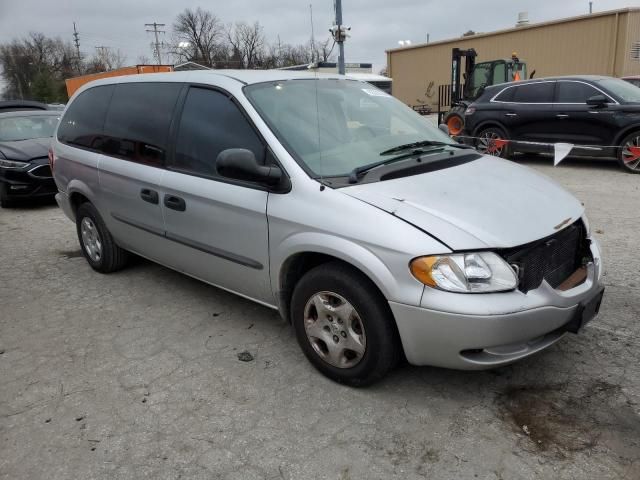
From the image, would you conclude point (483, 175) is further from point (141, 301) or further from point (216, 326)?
point (141, 301)

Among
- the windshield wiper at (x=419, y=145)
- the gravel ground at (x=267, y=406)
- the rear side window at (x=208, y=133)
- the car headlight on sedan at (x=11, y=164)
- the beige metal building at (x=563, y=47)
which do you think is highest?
the beige metal building at (x=563, y=47)

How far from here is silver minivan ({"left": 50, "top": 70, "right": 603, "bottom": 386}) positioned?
2.49m

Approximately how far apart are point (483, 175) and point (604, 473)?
170cm

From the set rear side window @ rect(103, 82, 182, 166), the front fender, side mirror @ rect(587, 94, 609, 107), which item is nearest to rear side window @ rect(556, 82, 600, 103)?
side mirror @ rect(587, 94, 609, 107)

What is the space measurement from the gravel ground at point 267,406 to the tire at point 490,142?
265 inches

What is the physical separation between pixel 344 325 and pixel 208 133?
162 centimetres

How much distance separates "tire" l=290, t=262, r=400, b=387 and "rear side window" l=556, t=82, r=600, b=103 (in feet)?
28.2

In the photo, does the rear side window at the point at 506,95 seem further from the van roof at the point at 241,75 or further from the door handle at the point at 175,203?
the door handle at the point at 175,203

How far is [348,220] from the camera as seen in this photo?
2.71 metres

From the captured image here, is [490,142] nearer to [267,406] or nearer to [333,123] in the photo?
[333,123]

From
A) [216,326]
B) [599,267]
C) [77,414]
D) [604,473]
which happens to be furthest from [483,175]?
[77,414]

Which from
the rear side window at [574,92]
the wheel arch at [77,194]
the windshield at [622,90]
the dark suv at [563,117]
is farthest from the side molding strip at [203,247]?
the rear side window at [574,92]

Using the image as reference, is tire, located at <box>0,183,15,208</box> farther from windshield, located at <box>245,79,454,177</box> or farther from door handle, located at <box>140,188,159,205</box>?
windshield, located at <box>245,79,454,177</box>

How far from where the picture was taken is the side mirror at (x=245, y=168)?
2936mm
